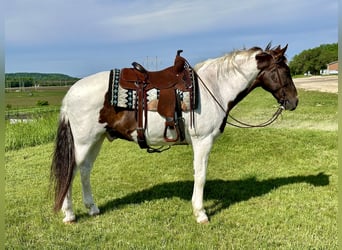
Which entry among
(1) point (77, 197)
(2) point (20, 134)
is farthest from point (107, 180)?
(2) point (20, 134)

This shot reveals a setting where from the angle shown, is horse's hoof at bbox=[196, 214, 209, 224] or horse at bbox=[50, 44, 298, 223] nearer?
horse at bbox=[50, 44, 298, 223]

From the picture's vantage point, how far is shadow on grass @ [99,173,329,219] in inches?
184

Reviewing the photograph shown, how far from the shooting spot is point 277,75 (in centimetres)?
400

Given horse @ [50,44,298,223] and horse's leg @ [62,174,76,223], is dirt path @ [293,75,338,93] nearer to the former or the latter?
horse @ [50,44,298,223]

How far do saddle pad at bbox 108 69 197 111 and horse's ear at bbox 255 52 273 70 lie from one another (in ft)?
2.75

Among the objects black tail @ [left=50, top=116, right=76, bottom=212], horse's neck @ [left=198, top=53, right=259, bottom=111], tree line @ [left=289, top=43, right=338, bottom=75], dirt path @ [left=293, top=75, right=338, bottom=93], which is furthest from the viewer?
A: tree line @ [left=289, top=43, right=338, bottom=75]

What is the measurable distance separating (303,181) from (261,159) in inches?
55.6

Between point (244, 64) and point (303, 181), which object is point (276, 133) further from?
point (244, 64)

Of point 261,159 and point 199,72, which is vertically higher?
point 199,72

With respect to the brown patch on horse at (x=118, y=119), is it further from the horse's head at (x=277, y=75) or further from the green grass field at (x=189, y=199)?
the horse's head at (x=277, y=75)

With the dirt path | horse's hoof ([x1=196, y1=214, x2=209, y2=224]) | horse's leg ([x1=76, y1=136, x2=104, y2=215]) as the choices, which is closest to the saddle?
horse's leg ([x1=76, y1=136, x2=104, y2=215])

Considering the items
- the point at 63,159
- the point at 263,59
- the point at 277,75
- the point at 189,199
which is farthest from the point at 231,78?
the point at 63,159

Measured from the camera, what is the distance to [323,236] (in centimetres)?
360

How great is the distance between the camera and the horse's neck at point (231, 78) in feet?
13.2
